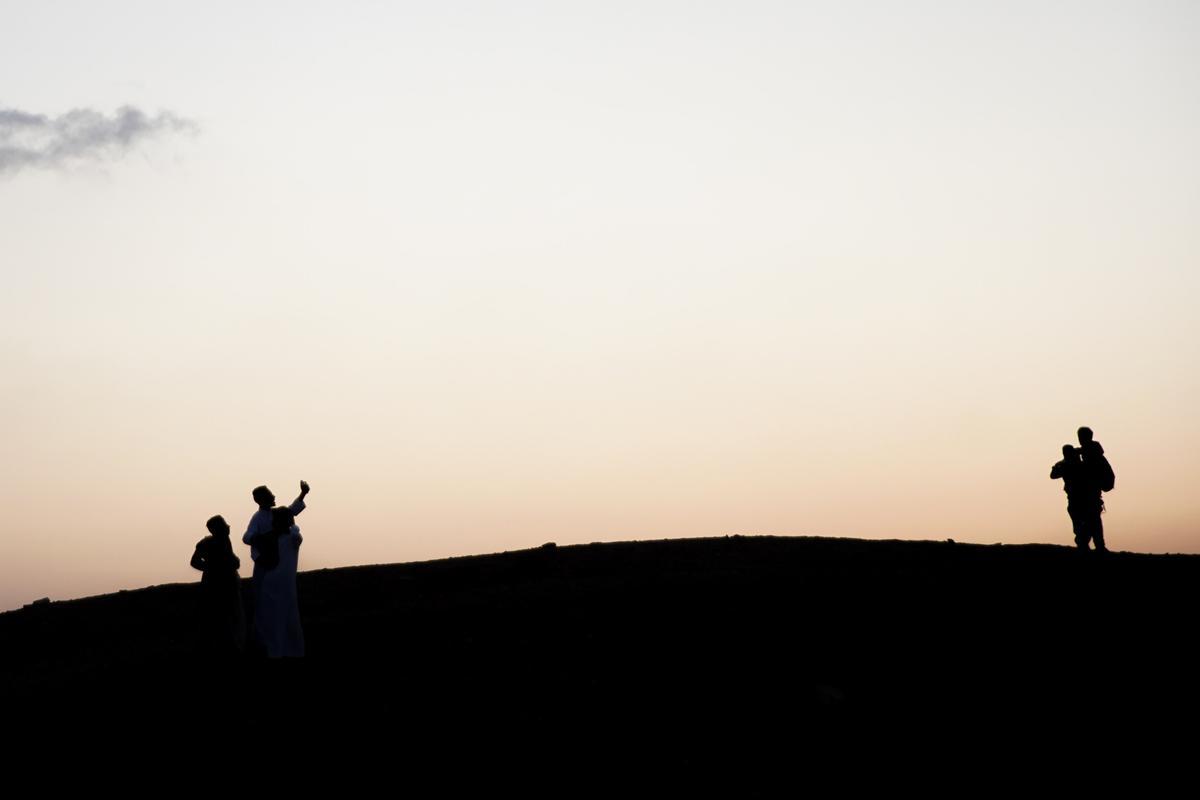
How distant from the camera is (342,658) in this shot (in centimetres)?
2019

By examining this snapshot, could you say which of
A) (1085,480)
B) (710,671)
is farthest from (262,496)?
(1085,480)

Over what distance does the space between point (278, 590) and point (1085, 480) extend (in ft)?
48.2

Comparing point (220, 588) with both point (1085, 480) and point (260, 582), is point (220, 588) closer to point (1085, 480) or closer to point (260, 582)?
point (260, 582)

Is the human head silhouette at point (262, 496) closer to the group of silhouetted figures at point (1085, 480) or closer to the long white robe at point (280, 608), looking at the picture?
the long white robe at point (280, 608)

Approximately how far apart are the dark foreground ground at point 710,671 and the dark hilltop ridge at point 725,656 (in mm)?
50

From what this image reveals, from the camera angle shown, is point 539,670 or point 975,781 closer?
point 975,781

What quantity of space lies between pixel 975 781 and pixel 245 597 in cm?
1474

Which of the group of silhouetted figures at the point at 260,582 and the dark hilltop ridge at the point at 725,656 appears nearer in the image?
the dark hilltop ridge at the point at 725,656

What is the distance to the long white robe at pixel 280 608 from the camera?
19312mm

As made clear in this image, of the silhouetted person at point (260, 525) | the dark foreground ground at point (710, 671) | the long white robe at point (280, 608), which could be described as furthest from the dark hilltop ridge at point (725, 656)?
the silhouetted person at point (260, 525)

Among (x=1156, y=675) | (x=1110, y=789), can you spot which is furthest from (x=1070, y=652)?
(x=1110, y=789)

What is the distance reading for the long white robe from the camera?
19312 mm

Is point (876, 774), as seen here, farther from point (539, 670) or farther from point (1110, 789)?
point (539, 670)

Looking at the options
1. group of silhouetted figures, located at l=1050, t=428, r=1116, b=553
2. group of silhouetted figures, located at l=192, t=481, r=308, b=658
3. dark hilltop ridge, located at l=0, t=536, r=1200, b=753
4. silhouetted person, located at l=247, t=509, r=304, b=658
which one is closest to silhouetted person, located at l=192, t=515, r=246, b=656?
group of silhouetted figures, located at l=192, t=481, r=308, b=658
